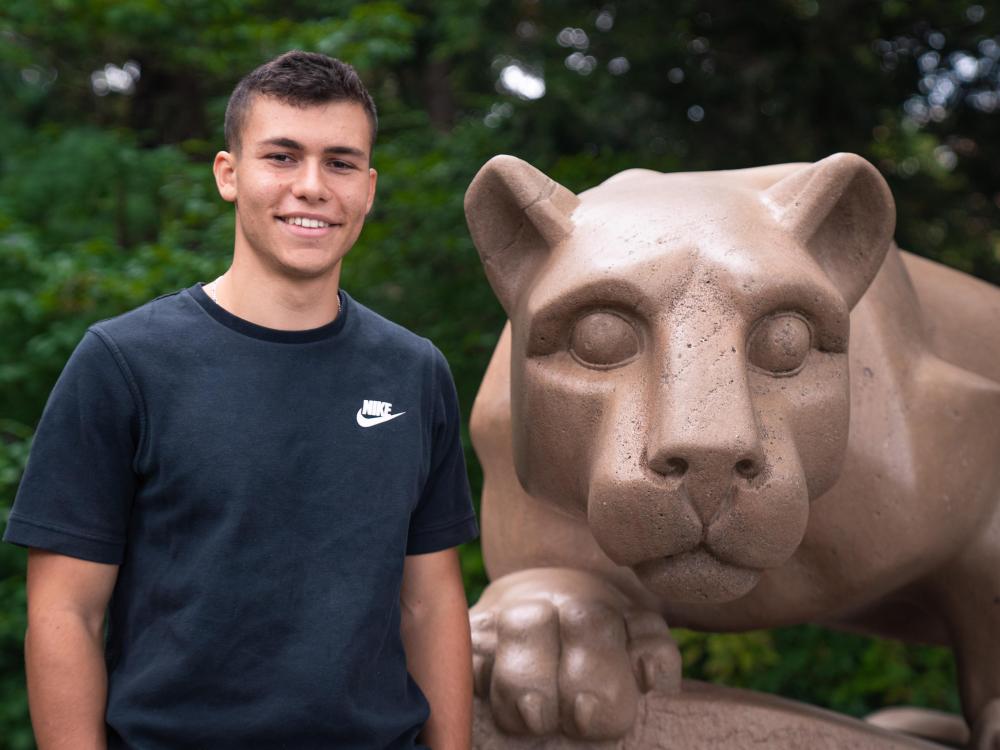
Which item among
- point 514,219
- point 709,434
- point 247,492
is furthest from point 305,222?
point 709,434

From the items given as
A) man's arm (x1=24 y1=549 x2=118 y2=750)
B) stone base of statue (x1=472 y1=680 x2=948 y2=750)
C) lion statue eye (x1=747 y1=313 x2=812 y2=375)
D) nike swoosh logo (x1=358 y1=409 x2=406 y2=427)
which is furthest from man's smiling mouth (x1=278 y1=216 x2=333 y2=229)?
stone base of statue (x1=472 y1=680 x2=948 y2=750)

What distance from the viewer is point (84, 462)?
4.99ft

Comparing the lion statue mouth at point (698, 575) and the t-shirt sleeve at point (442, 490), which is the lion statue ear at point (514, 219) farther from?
the lion statue mouth at point (698, 575)

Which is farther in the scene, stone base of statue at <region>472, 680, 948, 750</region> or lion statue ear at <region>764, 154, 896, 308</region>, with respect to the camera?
stone base of statue at <region>472, 680, 948, 750</region>

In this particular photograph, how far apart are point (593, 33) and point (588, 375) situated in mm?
3163

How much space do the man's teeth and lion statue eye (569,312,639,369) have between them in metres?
0.42

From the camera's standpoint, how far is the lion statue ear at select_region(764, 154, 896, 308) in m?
1.92

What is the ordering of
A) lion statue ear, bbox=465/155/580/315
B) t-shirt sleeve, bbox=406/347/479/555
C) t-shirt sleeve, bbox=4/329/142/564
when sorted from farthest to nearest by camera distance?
1. lion statue ear, bbox=465/155/580/315
2. t-shirt sleeve, bbox=406/347/479/555
3. t-shirt sleeve, bbox=4/329/142/564

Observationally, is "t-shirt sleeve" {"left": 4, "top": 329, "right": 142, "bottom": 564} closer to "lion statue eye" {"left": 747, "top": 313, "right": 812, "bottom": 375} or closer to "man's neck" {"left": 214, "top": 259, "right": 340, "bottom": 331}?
"man's neck" {"left": 214, "top": 259, "right": 340, "bottom": 331}

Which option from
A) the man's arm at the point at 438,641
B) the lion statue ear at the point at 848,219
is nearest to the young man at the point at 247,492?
the man's arm at the point at 438,641

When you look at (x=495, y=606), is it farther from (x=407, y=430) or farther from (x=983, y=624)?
(x=983, y=624)

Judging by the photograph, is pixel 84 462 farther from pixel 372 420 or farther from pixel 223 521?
pixel 372 420

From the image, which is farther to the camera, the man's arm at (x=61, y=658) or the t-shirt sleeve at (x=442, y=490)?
the t-shirt sleeve at (x=442, y=490)

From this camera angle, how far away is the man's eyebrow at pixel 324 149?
1.62 m
